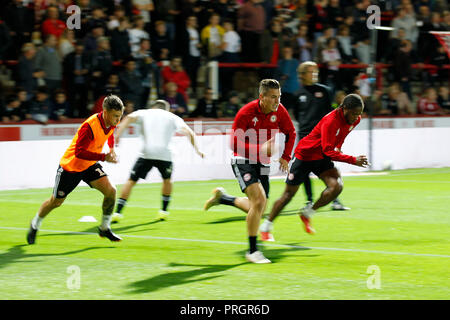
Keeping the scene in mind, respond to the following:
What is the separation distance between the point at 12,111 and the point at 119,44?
2807 millimetres

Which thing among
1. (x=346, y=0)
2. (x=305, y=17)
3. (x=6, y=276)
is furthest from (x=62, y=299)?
(x=346, y=0)

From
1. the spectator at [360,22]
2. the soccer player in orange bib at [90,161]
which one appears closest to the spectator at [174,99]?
the spectator at [360,22]

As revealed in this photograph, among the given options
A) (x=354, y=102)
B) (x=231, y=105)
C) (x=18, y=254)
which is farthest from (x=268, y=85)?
(x=231, y=105)

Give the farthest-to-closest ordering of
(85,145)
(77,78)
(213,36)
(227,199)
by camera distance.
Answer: (213,36)
(77,78)
(227,199)
(85,145)

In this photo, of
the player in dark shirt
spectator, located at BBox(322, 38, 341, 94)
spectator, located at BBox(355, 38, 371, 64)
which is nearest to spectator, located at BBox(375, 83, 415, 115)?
spectator, located at BBox(355, 38, 371, 64)

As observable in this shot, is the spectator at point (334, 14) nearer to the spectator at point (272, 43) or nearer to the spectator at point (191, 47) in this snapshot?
the spectator at point (272, 43)

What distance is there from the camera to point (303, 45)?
21.9m

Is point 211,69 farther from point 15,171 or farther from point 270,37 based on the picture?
point 15,171

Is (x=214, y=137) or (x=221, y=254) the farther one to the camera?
(x=214, y=137)

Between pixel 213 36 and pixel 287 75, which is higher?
pixel 213 36

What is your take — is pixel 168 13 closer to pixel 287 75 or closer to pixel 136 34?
pixel 136 34

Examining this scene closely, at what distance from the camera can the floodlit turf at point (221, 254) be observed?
7.71m

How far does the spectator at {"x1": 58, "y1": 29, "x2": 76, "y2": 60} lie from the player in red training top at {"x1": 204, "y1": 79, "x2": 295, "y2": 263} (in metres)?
9.12

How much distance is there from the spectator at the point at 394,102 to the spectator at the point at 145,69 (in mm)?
8054
